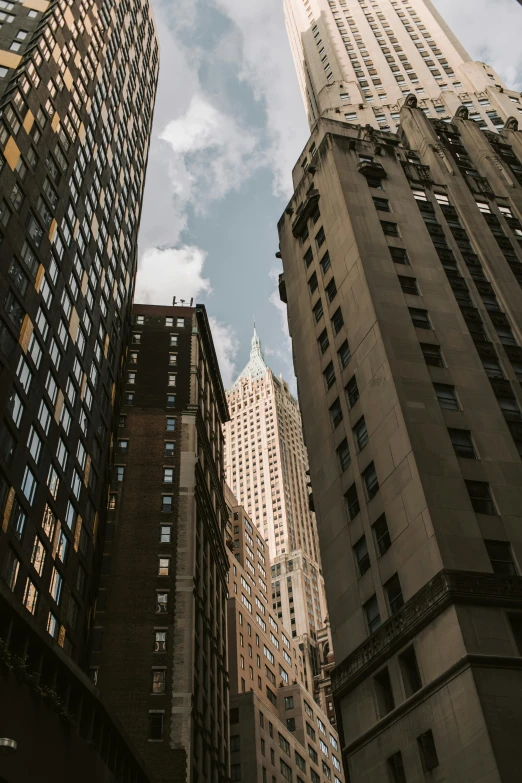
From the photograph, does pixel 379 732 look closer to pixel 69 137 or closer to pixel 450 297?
pixel 450 297

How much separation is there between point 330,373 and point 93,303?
3423cm

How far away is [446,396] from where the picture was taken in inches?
1634

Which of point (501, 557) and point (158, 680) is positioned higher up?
point (158, 680)

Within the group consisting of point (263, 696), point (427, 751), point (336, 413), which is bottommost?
point (427, 751)

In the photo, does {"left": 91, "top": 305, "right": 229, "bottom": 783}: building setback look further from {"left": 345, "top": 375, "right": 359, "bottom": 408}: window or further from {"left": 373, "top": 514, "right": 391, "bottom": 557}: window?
{"left": 345, "top": 375, "right": 359, "bottom": 408}: window

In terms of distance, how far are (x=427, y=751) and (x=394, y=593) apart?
7.78 metres

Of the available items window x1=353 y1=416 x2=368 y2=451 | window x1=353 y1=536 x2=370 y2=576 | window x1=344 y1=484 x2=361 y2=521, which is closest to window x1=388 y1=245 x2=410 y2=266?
window x1=353 y1=416 x2=368 y2=451

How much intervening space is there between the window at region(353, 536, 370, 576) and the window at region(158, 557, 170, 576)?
3782 centimetres

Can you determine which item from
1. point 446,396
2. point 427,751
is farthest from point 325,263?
point 427,751

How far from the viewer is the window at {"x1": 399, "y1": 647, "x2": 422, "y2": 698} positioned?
30.9 metres

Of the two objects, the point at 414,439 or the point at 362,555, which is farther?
the point at 362,555

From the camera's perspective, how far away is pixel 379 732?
31750 millimetres

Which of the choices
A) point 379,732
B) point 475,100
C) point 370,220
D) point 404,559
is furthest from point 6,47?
point 379,732

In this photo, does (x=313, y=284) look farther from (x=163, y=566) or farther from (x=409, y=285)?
(x=163, y=566)
